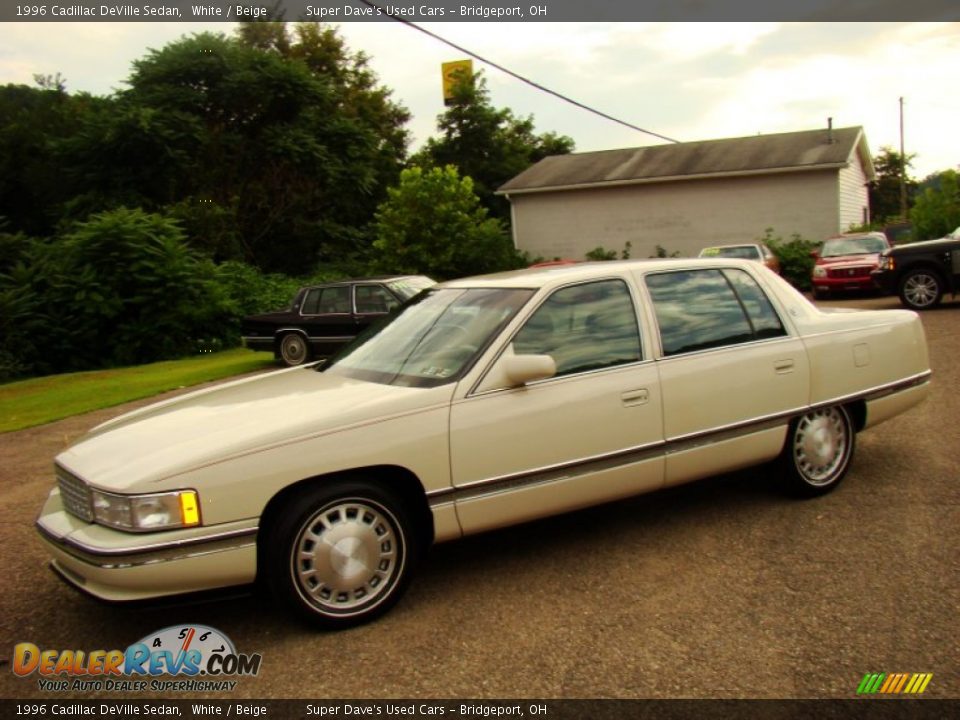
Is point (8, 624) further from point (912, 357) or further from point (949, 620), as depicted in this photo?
point (912, 357)

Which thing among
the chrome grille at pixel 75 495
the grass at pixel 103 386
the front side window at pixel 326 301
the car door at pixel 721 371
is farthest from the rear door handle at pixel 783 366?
the front side window at pixel 326 301

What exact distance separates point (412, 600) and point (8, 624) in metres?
1.96

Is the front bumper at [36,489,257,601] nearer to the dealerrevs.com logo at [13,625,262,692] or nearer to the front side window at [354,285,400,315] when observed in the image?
the dealerrevs.com logo at [13,625,262,692]

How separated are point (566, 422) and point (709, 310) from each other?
133cm

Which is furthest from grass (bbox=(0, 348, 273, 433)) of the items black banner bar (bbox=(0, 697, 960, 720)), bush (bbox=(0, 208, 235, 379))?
black banner bar (bbox=(0, 697, 960, 720))

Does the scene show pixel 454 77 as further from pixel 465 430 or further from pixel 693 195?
pixel 465 430

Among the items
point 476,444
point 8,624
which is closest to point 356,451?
point 476,444

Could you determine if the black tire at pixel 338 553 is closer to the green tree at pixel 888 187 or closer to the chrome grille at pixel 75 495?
the chrome grille at pixel 75 495

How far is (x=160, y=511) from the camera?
3262 mm

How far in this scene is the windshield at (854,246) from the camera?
63.0 feet

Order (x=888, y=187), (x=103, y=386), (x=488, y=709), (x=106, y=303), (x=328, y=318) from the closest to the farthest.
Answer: (x=488, y=709) → (x=103, y=386) → (x=328, y=318) → (x=106, y=303) → (x=888, y=187)

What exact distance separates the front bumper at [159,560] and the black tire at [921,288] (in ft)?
48.3

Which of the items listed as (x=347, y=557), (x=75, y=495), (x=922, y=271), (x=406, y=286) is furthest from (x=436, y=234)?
(x=347, y=557)

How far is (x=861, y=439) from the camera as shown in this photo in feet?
21.1
